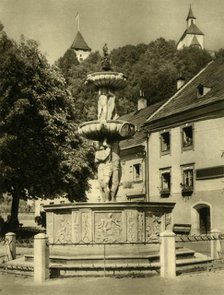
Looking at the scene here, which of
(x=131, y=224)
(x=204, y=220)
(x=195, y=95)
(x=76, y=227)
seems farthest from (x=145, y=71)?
(x=76, y=227)

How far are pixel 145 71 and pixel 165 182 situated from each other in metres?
30.4

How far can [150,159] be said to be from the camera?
3572cm

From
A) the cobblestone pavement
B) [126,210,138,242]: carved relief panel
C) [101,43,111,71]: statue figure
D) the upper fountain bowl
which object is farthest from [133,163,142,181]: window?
the cobblestone pavement

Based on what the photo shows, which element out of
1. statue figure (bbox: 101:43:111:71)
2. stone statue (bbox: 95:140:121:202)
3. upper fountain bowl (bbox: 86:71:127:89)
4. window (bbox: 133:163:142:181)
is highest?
statue figure (bbox: 101:43:111:71)

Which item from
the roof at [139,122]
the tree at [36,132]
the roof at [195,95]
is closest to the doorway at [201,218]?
the roof at [195,95]

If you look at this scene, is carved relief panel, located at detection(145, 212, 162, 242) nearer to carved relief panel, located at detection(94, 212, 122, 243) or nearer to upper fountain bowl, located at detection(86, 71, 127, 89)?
carved relief panel, located at detection(94, 212, 122, 243)

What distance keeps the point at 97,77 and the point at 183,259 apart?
5810 millimetres

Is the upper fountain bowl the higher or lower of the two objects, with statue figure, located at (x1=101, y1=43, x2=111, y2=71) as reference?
lower

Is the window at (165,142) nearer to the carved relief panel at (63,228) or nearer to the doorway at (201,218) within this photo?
the doorway at (201,218)

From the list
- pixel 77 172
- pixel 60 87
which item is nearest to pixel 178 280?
pixel 77 172

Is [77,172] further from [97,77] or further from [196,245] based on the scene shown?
[97,77]

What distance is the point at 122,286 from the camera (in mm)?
10562

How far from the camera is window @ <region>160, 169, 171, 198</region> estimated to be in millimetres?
33494

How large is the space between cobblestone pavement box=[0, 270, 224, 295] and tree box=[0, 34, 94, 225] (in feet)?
49.8
